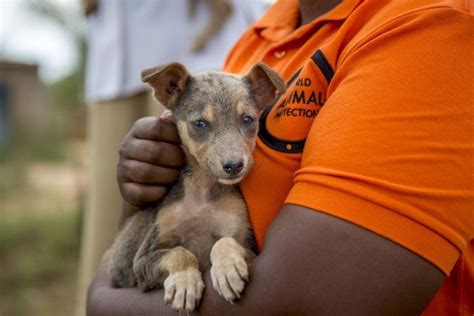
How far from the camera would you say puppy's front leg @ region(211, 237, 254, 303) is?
1914mm

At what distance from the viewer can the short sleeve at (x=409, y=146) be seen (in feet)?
5.71

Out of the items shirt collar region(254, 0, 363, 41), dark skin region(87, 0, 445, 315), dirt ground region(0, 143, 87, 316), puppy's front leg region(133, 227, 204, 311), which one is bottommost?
dirt ground region(0, 143, 87, 316)

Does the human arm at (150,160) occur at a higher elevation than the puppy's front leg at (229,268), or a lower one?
higher

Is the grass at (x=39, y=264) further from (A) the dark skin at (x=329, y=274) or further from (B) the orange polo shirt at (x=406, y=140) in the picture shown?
(B) the orange polo shirt at (x=406, y=140)

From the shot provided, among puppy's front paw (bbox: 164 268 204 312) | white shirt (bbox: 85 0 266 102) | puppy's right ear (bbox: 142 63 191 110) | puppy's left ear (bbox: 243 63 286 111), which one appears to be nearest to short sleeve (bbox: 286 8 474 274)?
puppy's front paw (bbox: 164 268 204 312)

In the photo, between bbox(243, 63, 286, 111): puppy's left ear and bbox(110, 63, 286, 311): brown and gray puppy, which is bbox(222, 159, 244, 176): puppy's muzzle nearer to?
bbox(110, 63, 286, 311): brown and gray puppy

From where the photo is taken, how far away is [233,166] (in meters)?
2.22

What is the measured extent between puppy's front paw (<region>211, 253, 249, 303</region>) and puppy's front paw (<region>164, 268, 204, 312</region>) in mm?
64

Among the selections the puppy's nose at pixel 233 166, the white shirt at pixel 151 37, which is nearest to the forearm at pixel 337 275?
the puppy's nose at pixel 233 166

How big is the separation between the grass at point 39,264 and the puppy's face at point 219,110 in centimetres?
503

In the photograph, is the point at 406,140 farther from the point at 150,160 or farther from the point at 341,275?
the point at 150,160

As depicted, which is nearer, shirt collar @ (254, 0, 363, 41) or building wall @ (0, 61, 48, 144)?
shirt collar @ (254, 0, 363, 41)

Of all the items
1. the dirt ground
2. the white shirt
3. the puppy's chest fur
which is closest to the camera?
the puppy's chest fur

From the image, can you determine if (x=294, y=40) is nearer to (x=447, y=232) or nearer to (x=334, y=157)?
(x=334, y=157)
